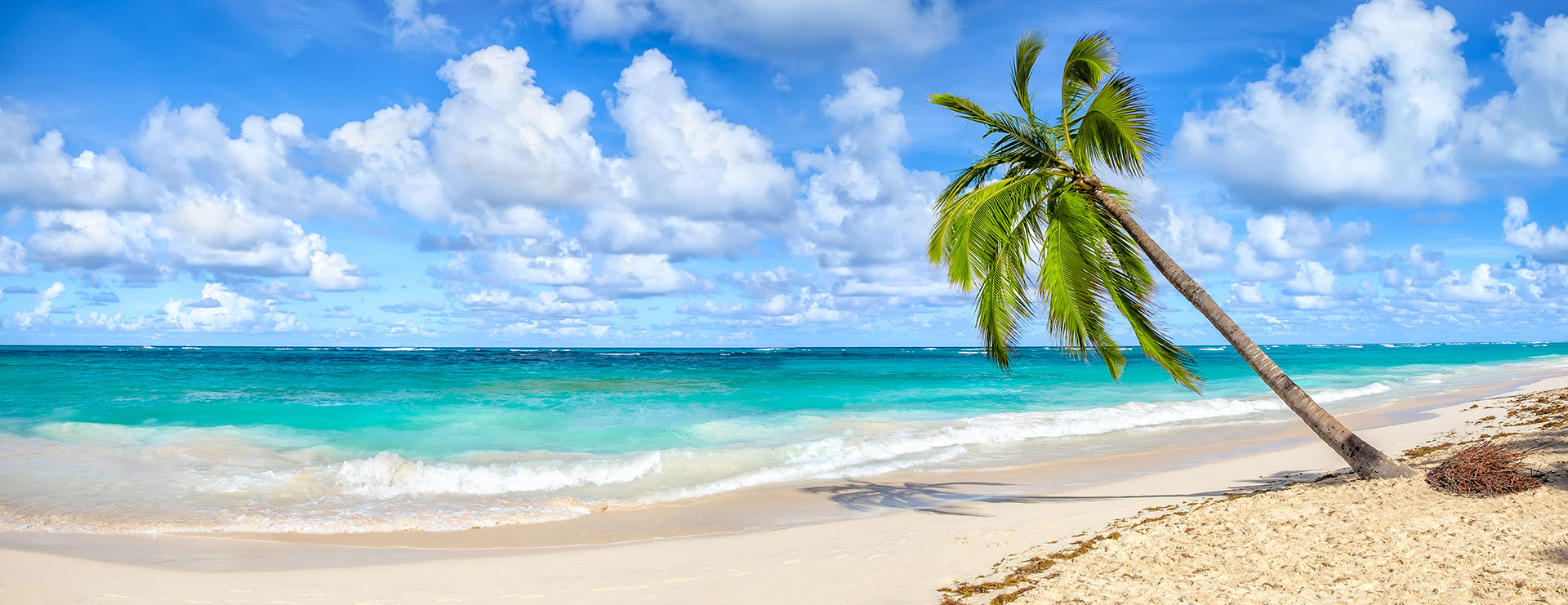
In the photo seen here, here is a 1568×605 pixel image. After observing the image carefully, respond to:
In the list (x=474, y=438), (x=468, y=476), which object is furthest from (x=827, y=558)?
(x=474, y=438)

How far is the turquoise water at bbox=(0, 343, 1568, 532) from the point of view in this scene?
965 centimetres

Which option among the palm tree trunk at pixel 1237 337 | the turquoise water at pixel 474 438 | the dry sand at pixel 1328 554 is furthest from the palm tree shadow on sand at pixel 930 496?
the dry sand at pixel 1328 554

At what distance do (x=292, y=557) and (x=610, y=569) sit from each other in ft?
10.3

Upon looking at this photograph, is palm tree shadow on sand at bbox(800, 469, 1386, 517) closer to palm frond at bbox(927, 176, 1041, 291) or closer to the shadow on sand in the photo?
the shadow on sand

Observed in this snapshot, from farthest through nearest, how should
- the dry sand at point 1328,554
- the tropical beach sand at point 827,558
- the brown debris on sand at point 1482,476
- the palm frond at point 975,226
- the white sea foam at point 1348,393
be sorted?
the white sea foam at point 1348,393
the palm frond at point 975,226
the brown debris on sand at point 1482,476
the tropical beach sand at point 827,558
the dry sand at point 1328,554

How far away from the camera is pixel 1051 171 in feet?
26.3

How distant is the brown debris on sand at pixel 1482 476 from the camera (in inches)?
253

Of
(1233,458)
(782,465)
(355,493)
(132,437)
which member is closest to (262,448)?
(132,437)

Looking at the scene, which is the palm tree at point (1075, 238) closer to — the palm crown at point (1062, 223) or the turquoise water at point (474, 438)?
the palm crown at point (1062, 223)

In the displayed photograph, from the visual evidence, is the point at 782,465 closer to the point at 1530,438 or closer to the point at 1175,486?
the point at 1175,486

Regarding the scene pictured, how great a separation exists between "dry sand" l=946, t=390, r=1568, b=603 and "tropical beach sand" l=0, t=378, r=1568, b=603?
0.02 m

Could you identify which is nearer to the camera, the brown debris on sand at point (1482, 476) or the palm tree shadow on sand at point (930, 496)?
the brown debris on sand at point (1482, 476)

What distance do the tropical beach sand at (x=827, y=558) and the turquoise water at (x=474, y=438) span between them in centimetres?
144

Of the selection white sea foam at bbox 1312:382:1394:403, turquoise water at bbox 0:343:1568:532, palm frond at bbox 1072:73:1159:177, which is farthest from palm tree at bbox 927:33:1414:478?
white sea foam at bbox 1312:382:1394:403
